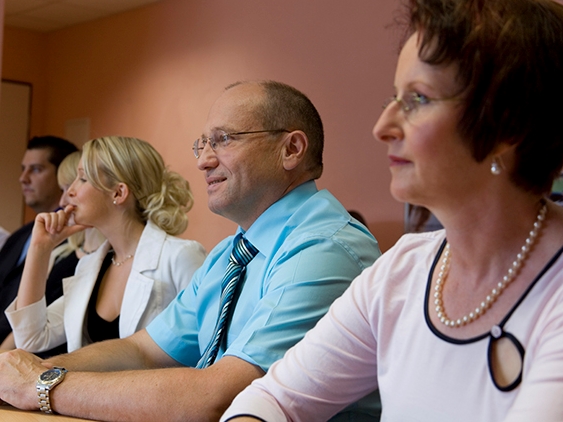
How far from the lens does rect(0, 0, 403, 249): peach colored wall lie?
172 inches

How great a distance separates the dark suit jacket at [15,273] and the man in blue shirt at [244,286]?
1.14 meters

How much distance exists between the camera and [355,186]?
14.6 feet

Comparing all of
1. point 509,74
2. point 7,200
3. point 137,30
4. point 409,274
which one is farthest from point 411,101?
point 7,200

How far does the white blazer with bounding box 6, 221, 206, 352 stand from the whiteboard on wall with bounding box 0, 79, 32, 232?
4403 millimetres

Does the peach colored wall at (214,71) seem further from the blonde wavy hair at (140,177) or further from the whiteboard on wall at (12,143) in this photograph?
the blonde wavy hair at (140,177)

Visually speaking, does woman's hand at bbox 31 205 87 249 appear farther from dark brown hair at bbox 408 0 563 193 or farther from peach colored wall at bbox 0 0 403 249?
dark brown hair at bbox 408 0 563 193

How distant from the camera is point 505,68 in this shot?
0.94 metres

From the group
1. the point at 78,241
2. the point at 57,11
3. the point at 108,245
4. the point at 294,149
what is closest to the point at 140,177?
the point at 108,245

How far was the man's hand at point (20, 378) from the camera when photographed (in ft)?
5.16

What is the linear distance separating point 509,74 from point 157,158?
2.05m

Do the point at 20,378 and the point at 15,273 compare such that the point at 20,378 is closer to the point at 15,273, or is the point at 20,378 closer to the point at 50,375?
the point at 50,375

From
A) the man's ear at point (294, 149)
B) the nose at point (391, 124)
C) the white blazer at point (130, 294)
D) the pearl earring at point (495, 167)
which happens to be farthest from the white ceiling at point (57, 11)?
the pearl earring at point (495, 167)

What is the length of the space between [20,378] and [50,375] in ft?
0.26

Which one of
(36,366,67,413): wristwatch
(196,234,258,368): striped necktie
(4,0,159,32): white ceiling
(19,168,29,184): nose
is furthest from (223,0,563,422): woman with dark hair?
(4,0,159,32): white ceiling
